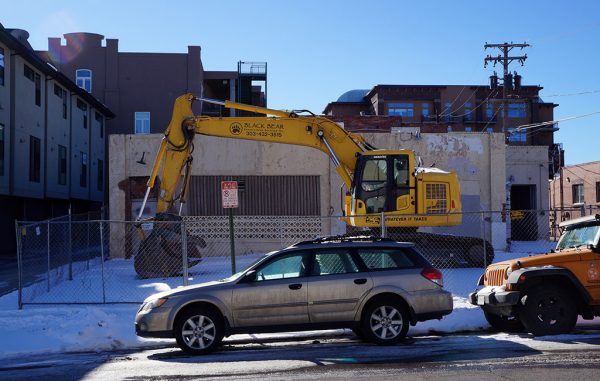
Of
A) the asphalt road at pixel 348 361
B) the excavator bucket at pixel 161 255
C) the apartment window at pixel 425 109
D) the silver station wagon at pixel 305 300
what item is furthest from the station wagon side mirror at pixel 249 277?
the apartment window at pixel 425 109

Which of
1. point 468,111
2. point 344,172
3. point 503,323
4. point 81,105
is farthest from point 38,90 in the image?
point 468,111

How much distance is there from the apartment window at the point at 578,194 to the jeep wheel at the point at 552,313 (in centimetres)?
3989

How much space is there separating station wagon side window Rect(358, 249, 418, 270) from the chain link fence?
3.29 meters

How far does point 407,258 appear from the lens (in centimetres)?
995

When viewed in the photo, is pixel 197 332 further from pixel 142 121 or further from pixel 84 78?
pixel 84 78

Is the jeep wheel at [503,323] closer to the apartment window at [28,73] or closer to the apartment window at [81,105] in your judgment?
the apartment window at [28,73]

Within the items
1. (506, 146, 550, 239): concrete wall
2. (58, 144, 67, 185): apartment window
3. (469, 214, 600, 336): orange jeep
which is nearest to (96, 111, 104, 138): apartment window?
(58, 144, 67, 185): apartment window

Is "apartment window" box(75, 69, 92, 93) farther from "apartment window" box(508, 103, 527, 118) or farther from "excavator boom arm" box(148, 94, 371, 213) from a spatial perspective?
"apartment window" box(508, 103, 527, 118)

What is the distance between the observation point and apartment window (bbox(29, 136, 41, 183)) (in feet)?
105

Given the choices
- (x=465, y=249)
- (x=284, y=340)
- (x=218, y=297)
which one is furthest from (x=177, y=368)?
(x=465, y=249)

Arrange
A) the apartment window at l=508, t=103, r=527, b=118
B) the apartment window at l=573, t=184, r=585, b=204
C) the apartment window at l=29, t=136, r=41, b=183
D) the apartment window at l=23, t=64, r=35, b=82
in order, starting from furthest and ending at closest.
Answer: the apartment window at l=508, t=103, r=527, b=118 < the apartment window at l=573, t=184, r=585, b=204 < the apartment window at l=29, t=136, r=41, b=183 < the apartment window at l=23, t=64, r=35, b=82

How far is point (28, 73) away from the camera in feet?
104

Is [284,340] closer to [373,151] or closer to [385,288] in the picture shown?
[385,288]

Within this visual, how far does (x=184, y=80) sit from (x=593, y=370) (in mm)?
40867
